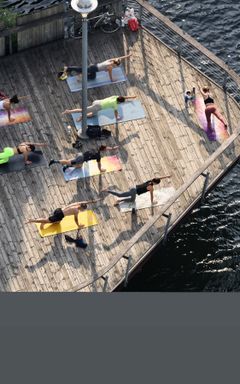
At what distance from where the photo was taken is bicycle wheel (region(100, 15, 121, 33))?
1422 inches

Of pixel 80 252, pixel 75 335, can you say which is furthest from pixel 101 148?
pixel 75 335

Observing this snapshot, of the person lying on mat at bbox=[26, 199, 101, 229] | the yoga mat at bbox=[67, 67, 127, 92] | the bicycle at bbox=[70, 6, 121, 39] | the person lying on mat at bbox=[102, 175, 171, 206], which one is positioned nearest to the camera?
the person lying on mat at bbox=[26, 199, 101, 229]

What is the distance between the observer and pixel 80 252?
96.7 feet

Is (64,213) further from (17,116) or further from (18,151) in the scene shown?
(17,116)

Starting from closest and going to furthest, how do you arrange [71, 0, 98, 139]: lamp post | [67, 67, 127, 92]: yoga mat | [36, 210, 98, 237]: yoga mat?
[71, 0, 98, 139]: lamp post → [36, 210, 98, 237]: yoga mat → [67, 67, 127, 92]: yoga mat

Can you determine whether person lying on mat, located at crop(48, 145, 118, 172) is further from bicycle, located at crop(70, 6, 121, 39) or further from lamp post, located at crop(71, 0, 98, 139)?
bicycle, located at crop(70, 6, 121, 39)

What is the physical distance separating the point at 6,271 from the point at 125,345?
1874 cm

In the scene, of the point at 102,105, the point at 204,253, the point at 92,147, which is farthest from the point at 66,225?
the point at 204,253

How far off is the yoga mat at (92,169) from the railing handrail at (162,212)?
2.98 meters

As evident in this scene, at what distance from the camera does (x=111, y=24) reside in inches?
1427

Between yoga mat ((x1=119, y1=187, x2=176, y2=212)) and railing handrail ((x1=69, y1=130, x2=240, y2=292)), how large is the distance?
1044mm

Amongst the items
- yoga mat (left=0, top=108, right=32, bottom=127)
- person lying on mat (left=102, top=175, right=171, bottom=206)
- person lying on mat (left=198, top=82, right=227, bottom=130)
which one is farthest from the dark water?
yoga mat (left=0, top=108, right=32, bottom=127)

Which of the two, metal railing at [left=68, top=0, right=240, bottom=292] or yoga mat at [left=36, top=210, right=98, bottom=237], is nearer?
metal railing at [left=68, top=0, right=240, bottom=292]

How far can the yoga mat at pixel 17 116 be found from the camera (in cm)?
3281
